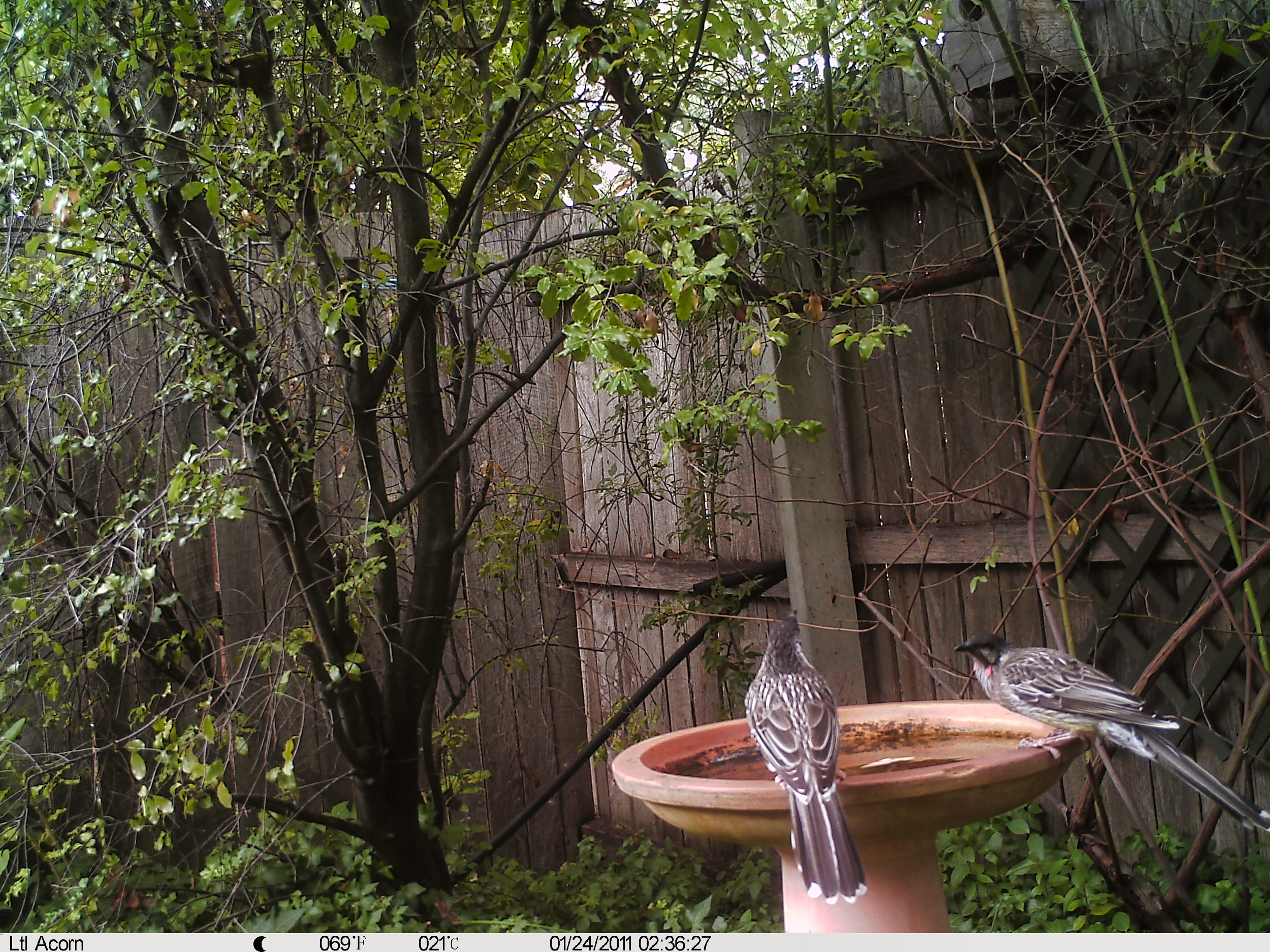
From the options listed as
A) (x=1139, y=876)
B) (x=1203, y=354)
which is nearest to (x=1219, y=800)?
(x=1139, y=876)

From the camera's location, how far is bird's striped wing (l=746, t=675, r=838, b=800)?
1.73 m

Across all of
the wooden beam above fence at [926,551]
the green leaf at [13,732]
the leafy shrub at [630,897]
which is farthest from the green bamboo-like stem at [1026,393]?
the green leaf at [13,732]

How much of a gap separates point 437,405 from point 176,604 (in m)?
1.34

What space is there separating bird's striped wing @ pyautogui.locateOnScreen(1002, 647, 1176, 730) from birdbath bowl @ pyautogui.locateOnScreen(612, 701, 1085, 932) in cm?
10

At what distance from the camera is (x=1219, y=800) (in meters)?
1.80

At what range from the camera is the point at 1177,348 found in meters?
2.51

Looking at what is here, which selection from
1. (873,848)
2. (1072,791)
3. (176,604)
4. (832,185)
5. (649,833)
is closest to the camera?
(873,848)

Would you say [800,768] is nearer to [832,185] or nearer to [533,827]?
[832,185]

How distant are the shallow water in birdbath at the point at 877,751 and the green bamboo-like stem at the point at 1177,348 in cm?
70

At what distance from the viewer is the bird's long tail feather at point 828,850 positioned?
1.66 meters

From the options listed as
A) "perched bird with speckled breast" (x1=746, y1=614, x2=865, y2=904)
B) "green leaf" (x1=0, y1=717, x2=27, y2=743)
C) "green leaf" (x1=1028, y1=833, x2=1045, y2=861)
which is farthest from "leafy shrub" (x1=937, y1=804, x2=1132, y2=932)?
"green leaf" (x1=0, y1=717, x2=27, y2=743)

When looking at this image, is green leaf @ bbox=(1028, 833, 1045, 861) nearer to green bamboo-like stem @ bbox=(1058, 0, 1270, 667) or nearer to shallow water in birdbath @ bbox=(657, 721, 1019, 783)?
shallow water in birdbath @ bbox=(657, 721, 1019, 783)

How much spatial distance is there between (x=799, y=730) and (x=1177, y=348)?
1519mm
